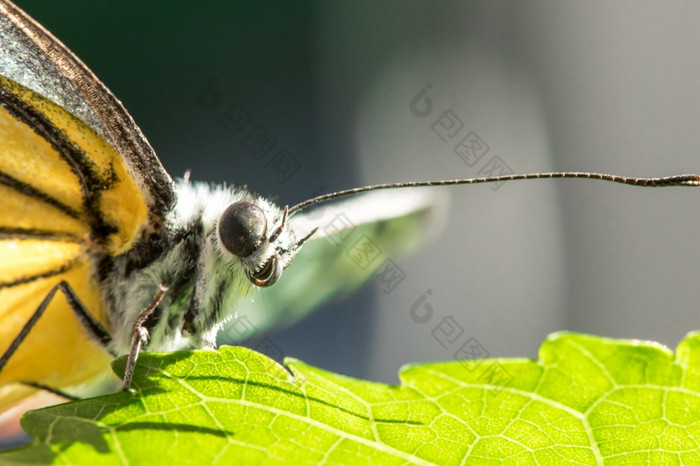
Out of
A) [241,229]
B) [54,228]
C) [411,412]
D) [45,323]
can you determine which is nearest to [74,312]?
[45,323]

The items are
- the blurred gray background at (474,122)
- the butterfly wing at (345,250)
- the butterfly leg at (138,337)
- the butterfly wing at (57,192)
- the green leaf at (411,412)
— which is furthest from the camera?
the blurred gray background at (474,122)

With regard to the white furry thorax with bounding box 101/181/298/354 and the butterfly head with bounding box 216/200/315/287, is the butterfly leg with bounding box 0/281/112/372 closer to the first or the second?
the white furry thorax with bounding box 101/181/298/354

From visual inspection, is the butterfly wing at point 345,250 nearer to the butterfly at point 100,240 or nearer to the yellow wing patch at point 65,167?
the butterfly at point 100,240

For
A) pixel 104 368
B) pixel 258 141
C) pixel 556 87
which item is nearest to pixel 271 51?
pixel 556 87

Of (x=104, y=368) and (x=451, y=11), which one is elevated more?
(x=451, y=11)

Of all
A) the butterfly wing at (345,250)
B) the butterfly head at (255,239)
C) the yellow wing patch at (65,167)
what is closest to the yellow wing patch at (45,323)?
the yellow wing patch at (65,167)

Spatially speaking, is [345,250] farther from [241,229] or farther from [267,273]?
[241,229]

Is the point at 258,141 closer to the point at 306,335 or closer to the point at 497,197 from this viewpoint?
the point at 306,335
